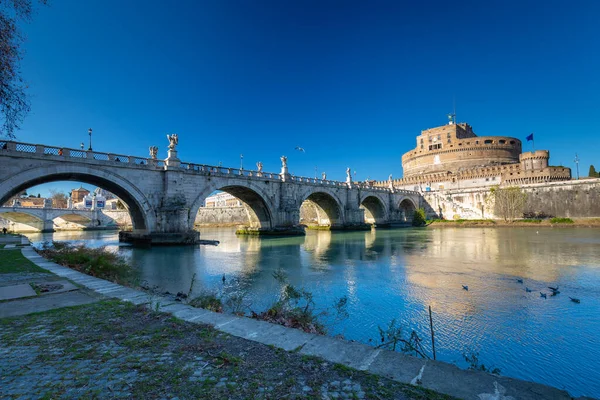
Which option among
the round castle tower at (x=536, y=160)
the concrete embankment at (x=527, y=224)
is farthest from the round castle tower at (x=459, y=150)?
the concrete embankment at (x=527, y=224)

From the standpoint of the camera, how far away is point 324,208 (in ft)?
166

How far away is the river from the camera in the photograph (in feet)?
17.9

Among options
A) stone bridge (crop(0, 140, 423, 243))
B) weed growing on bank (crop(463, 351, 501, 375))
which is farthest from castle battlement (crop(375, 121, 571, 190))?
weed growing on bank (crop(463, 351, 501, 375))

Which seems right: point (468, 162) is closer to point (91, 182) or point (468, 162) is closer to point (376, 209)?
point (376, 209)

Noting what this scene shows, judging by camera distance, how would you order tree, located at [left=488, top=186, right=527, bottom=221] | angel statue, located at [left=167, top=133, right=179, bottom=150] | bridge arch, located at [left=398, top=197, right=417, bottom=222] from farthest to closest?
1. bridge arch, located at [left=398, top=197, right=417, bottom=222]
2. tree, located at [left=488, top=186, right=527, bottom=221]
3. angel statue, located at [left=167, top=133, right=179, bottom=150]

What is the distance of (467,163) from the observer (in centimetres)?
7831

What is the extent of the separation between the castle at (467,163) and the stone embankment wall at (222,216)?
129 feet

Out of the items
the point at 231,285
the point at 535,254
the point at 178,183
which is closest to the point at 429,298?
the point at 231,285

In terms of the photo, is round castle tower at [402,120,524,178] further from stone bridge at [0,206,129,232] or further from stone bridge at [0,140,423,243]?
stone bridge at [0,206,129,232]

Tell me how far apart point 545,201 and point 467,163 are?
2926 cm

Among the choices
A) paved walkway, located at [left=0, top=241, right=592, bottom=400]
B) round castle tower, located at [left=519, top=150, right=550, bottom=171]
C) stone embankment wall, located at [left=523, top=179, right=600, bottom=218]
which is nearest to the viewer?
paved walkway, located at [left=0, top=241, right=592, bottom=400]

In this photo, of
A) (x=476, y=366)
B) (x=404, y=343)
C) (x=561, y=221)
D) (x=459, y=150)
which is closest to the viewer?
(x=476, y=366)

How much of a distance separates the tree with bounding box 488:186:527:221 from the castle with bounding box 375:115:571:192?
8804 mm

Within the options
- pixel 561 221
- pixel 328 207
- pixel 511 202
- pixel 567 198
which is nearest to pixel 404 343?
pixel 328 207
